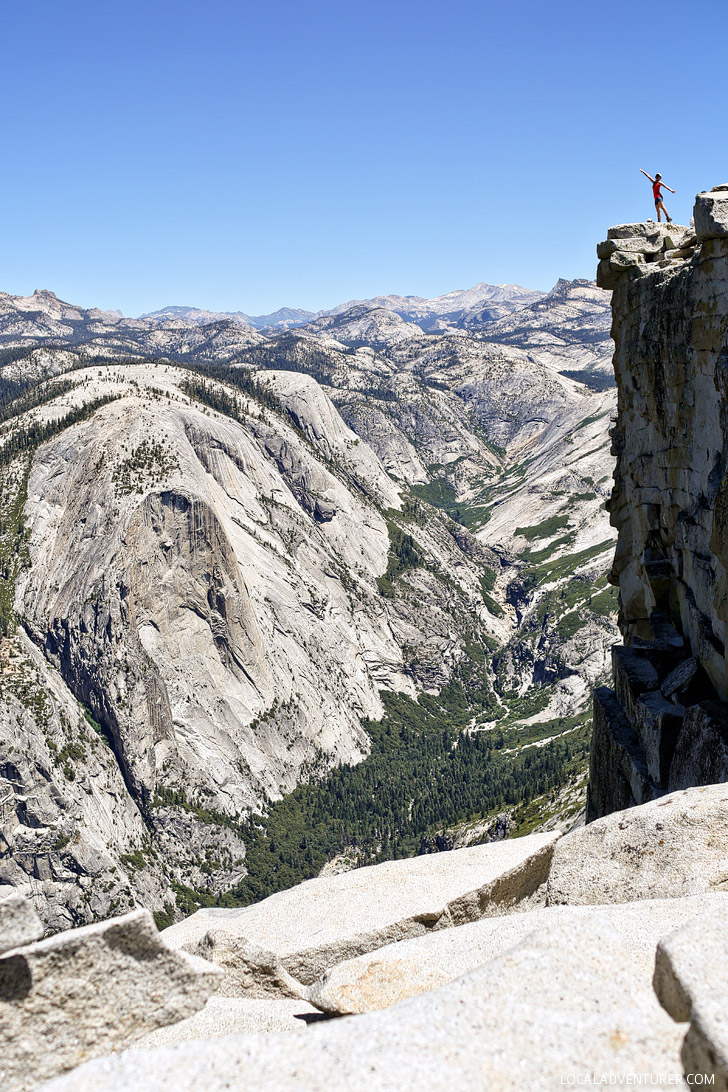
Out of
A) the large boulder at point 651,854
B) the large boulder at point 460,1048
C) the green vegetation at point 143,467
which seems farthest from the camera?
the green vegetation at point 143,467

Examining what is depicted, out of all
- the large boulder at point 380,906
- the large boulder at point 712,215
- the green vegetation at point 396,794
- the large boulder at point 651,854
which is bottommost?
Result: the green vegetation at point 396,794

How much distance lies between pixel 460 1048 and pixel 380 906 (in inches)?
429

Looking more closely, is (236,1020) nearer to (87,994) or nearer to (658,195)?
(87,994)

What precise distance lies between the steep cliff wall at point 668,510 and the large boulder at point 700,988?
11.7 metres

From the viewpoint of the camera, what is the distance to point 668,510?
94.8 ft

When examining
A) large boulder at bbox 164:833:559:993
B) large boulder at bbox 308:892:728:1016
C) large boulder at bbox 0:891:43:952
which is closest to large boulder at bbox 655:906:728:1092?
large boulder at bbox 308:892:728:1016

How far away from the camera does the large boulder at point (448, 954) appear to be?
37.0ft

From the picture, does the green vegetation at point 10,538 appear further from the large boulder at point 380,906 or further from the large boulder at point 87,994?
the large boulder at point 87,994

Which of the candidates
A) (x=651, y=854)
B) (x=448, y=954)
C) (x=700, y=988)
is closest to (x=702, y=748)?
(x=651, y=854)

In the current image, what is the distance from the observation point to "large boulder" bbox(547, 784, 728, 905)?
1380cm

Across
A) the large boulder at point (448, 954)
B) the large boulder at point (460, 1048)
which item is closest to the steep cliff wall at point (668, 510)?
the large boulder at point (448, 954)

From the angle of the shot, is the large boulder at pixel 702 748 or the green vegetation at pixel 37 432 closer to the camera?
the large boulder at pixel 702 748

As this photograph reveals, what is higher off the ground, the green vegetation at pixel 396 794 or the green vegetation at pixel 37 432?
the green vegetation at pixel 37 432

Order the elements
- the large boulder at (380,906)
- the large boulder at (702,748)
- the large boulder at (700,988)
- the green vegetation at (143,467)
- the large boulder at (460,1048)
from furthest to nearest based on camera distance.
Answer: the green vegetation at (143,467) < the large boulder at (702,748) < the large boulder at (380,906) < the large boulder at (460,1048) < the large boulder at (700,988)
